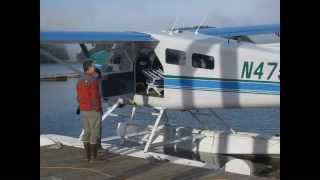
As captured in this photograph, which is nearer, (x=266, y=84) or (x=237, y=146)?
(x=266, y=84)

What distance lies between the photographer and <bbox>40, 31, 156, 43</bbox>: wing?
7.79 meters

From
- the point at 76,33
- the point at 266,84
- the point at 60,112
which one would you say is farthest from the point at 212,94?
the point at 60,112

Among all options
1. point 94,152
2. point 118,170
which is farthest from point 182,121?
point 118,170

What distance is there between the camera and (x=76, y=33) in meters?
8.41

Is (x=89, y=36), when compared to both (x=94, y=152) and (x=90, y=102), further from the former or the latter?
(x=94, y=152)

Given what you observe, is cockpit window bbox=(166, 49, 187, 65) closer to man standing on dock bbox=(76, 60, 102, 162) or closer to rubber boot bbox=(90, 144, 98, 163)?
man standing on dock bbox=(76, 60, 102, 162)

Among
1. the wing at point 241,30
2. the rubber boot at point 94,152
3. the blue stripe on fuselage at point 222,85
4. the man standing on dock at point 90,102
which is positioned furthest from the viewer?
the wing at point 241,30

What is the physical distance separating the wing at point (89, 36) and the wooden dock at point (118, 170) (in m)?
2.00

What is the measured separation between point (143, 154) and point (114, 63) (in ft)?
8.35

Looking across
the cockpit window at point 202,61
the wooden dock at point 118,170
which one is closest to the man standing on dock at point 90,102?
the wooden dock at point 118,170

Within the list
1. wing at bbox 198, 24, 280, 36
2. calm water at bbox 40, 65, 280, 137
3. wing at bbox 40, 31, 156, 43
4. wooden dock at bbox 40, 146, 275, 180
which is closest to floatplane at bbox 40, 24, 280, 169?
wing at bbox 40, 31, 156, 43

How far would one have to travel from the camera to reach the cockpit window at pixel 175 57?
8.47 meters

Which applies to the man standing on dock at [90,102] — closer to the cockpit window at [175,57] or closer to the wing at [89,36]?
the wing at [89,36]
